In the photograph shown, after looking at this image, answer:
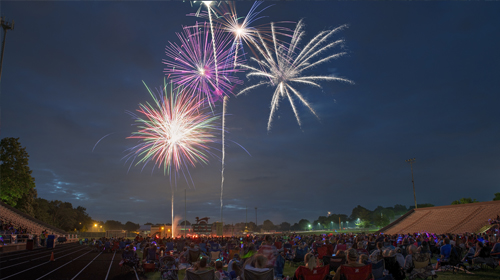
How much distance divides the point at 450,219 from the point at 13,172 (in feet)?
239

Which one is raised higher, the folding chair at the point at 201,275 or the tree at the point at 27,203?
the tree at the point at 27,203

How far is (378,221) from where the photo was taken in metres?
119

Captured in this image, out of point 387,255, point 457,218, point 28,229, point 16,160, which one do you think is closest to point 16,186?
point 16,160

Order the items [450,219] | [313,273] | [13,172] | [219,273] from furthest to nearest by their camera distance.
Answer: [13,172], [450,219], [219,273], [313,273]

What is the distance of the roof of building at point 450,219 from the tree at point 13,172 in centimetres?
6493

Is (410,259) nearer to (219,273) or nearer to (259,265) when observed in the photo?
(259,265)

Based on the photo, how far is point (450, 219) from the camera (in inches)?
1944

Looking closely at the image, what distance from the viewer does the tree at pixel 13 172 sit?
54.4 meters

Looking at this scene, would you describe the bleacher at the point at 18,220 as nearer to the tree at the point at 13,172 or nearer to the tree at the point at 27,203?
the tree at the point at 13,172

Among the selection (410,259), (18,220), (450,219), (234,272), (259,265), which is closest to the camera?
(259,265)

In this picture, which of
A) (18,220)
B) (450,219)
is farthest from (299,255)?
(18,220)

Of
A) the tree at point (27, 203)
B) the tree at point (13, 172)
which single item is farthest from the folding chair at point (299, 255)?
the tree at point (27, 203)

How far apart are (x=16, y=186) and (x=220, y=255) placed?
176 ft

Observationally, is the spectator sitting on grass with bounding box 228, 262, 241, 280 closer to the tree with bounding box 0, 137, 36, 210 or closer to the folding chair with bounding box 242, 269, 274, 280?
the folding chair with bounding box 242, 269, 274, 280
